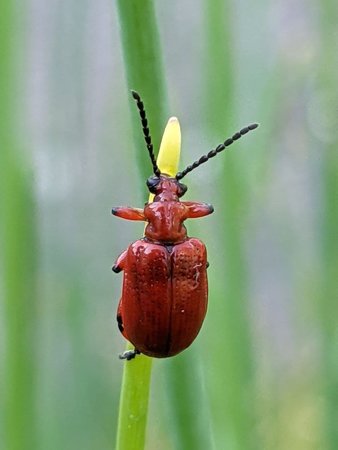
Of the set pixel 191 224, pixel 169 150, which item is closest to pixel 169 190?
pixel 191 224

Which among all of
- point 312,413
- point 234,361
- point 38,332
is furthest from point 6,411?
point 312,413

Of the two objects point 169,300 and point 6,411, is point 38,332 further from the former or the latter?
point 169,300

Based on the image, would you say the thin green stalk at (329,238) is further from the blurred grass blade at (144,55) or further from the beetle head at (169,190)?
the blurred grass blade at (144,55)

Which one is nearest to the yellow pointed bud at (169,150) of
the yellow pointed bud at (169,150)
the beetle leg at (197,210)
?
the yellow pointed bud at (169,150)

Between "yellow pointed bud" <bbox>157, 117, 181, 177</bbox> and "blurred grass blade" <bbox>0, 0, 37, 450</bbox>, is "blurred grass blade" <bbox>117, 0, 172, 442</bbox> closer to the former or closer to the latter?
"yellow pointed bud" <bbox>157, 117, 181, 177</bbox>

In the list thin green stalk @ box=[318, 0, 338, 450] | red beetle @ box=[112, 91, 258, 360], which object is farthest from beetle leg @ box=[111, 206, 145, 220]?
thin green stalk @ box=[318, 0, 338, 450]

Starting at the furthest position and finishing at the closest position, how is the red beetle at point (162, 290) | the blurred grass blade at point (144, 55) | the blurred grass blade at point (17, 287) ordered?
the blurred grass blade at point (17, 287) → the red beetle at point (162, 290) → the blurred grass blade at point (144, 55)

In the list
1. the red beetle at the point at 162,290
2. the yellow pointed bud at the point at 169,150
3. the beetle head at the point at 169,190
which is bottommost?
the red beetle at the point at 162,290

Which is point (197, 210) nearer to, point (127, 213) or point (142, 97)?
point (127, 213)
